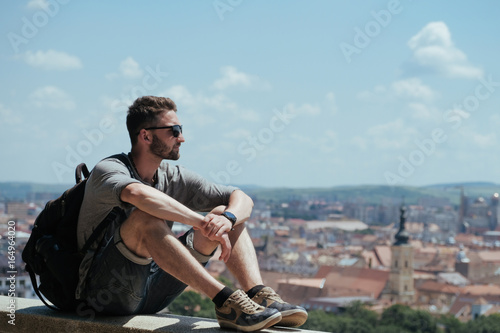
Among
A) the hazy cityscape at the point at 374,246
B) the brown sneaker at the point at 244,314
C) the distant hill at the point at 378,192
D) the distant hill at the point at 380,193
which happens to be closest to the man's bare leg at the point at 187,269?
the brown sneaker at the point at 244,314

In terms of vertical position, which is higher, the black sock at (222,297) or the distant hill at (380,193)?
the distant hill at (380,193)

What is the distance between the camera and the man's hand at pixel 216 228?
1.49 metres

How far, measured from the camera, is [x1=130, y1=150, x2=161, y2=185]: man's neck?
5.36 feet

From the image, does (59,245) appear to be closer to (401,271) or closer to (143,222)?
(143,222)

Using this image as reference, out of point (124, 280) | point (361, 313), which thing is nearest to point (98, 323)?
point (124, 280)

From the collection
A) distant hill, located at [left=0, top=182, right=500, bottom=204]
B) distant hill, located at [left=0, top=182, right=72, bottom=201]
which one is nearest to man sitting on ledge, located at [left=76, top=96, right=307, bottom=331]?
distant hill, located at [left=0, top=182, right=72, bottom=201]

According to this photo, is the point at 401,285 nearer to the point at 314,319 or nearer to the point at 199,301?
the point at 314,319

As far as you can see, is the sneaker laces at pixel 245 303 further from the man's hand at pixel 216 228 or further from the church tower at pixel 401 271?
the church tower at pixel 401 271

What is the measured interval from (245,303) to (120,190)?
1.15 ft

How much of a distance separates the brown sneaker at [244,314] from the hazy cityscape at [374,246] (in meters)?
28.5

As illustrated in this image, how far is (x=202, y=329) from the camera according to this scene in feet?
4.78

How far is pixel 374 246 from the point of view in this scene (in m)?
51.3

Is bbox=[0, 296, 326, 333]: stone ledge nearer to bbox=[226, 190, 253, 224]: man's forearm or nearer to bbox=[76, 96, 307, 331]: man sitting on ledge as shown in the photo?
bbox=[76, 96, 307, 331]: man sitting on ledge

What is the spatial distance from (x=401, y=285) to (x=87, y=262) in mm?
46750
